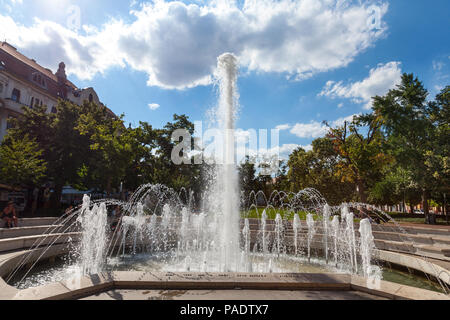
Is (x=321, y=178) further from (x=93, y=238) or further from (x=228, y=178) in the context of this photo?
(x=93, y=238)

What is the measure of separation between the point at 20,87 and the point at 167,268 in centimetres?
3206

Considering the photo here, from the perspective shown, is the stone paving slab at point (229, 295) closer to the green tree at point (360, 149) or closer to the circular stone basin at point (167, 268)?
the circular stone basin at point (167, 268)

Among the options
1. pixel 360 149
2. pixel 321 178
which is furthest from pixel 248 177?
pixel 360 149

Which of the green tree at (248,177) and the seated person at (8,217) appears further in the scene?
the green tree at (248,177)

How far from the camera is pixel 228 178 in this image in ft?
32.2

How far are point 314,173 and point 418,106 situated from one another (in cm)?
1401

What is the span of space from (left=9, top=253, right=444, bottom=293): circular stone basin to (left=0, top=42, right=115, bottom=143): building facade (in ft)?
73.1

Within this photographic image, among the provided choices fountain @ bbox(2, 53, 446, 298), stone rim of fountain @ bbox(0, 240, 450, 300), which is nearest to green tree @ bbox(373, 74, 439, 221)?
fountain @ bbox(2, 53, 446, 298)

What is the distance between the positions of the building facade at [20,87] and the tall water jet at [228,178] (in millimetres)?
21059

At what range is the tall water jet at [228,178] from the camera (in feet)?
30.0

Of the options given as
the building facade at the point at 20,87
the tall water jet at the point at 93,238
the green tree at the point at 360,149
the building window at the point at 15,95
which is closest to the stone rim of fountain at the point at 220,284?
the tall water jet at the point at 93,238
